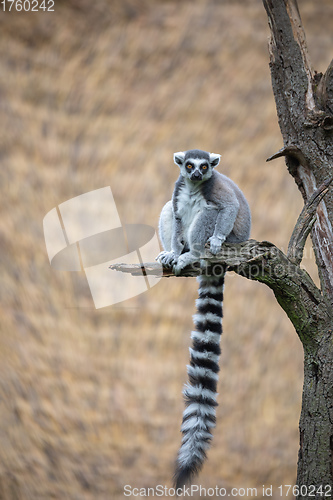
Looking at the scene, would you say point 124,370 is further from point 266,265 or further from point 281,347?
point 266,265

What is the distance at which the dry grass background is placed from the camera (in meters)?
6.20

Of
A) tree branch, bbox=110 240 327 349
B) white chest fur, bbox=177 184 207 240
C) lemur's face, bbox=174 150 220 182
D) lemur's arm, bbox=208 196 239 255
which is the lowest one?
tree branch, bbox=110 240 327 349

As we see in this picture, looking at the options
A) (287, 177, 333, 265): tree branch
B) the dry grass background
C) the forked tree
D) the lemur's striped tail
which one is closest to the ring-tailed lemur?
the lemur's striped tail

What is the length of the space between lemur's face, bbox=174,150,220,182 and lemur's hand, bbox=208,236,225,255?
0.45 m

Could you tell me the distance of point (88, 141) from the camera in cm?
675

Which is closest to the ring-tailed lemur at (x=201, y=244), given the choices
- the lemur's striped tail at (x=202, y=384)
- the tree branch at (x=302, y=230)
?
the lemur's striped tail at (x=202, y=384)

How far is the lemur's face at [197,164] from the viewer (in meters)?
3.74

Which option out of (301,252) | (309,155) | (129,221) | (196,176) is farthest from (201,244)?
(129,221)

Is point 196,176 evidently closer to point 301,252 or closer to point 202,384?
point 301,252

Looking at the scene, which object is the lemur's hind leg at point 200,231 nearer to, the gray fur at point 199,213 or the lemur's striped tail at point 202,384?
the gray fur at point 199,213

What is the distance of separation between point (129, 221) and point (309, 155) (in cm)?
351

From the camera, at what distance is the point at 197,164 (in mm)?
3748

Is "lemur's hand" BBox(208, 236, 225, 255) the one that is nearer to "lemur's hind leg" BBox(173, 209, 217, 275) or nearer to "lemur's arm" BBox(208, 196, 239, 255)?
"lemur's arm" BBox(208, 196, 239, 255)

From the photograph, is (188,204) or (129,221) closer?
(188,204)
